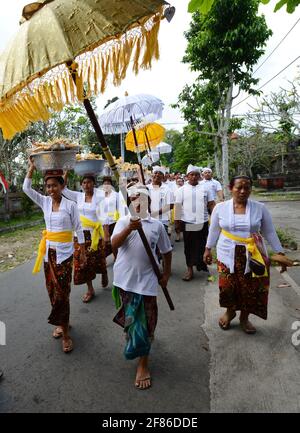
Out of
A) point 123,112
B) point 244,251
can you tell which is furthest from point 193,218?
point 244,251

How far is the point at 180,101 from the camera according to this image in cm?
1906

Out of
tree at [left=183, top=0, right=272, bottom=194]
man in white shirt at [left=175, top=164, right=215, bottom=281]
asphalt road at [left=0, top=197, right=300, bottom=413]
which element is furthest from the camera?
tree at [left=183, top=0, right=272, bottom=194]

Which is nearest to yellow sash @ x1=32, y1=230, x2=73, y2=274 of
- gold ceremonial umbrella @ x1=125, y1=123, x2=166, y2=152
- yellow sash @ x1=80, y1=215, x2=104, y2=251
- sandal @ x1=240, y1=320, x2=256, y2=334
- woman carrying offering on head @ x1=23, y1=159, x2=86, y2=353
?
woman carrying offering on head @ x1=23, y1=159, x2=86, y2=353

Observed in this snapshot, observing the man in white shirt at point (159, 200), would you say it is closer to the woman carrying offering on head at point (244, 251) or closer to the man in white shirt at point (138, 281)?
the woman carrying offering on head at point (244, 251)

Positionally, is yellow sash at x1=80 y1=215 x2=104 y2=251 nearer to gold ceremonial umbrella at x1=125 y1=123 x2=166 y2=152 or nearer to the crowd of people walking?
the crowd of people walking

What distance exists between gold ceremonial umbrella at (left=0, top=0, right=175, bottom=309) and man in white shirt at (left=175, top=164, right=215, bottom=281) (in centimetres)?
398

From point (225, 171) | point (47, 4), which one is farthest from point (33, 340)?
point (225, 171)

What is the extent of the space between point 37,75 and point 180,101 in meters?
18.5

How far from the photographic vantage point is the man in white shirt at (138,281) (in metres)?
2.79

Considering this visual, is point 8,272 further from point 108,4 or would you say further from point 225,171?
point 225,171

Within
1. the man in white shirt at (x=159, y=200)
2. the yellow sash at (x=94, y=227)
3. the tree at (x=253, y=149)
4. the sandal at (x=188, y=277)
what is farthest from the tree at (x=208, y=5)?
the tree at (x=253, y=149)

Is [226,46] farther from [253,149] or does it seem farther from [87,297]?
[253,149]

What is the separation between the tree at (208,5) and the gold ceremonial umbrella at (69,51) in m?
0.88

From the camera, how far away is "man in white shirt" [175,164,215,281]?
5.62 metres
